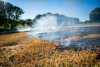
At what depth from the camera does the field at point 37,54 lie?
10.8 ft

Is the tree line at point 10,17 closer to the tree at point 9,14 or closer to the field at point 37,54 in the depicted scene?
the tree at point 9,14

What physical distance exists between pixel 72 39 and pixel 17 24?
970 millimetres

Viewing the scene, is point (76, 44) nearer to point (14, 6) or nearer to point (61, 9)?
point (61, 9)

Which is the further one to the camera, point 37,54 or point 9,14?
point 9,14

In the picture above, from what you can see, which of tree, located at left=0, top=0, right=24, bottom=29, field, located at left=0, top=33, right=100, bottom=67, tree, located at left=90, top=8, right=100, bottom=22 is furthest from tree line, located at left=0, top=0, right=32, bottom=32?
tree, located at left=90, top=8, right=100, bottom=22

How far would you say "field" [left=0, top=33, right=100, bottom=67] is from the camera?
3.28 metres

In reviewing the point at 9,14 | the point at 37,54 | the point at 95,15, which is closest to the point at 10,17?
the point at 9,14

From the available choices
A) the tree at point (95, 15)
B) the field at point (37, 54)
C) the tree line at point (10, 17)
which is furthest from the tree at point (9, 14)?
the tree at point (95, 15)

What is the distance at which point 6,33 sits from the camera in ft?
11.3

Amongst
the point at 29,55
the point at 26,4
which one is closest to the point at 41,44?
the point at 29,55

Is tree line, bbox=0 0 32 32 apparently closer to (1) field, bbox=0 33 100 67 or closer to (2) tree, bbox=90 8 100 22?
(1) field, bbox=0 33 100 67

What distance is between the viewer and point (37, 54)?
3.34 metres

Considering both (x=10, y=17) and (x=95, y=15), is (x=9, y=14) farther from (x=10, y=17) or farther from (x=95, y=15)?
(x=95, y=15)

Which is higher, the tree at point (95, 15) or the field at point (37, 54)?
the tree at point (95, 15)
